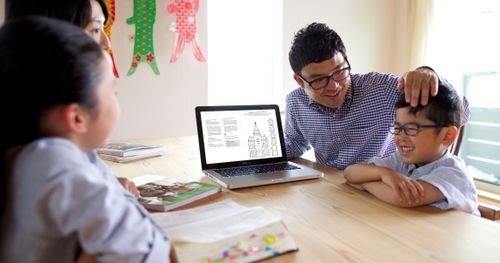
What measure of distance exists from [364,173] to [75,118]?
0.86 m

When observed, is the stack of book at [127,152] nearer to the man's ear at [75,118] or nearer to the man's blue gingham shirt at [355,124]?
the man's blue gingham shirt at [355,124]

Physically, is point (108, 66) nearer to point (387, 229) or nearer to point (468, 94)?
point (387, 229)

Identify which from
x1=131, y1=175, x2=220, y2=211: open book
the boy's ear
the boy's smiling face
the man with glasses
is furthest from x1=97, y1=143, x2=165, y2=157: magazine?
the boy's ear

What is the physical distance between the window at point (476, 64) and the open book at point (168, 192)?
8.99 ft

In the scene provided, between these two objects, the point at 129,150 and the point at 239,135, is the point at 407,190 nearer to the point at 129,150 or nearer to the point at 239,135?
the point at 239,135

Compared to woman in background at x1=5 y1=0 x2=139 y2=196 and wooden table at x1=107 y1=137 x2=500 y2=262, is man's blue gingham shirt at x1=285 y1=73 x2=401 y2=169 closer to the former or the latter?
wooden table at x1=107 y1=137 x2=500 y2=262

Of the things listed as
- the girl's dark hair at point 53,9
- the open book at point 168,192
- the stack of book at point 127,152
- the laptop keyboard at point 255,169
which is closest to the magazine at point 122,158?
the stack of book at point 127,152

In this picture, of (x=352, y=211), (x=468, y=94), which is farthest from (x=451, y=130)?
(x=468, y=94)

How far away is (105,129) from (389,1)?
149 inches

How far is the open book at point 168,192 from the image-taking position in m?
1.03

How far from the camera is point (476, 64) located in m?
3.12

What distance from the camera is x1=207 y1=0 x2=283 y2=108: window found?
11.1ft

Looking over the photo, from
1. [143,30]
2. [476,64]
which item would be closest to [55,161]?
[143,30]

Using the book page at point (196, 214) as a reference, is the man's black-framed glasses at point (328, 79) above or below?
above
